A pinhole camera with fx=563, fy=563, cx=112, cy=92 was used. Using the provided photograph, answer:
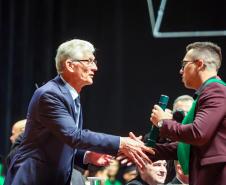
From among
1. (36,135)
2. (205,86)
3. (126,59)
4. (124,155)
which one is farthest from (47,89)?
(126,59)

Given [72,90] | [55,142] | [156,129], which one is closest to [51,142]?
[55,142]

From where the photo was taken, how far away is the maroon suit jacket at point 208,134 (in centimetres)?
239

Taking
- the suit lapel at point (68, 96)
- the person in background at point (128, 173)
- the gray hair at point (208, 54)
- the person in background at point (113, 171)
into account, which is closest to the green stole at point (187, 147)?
the gray hair at point (208, 54)

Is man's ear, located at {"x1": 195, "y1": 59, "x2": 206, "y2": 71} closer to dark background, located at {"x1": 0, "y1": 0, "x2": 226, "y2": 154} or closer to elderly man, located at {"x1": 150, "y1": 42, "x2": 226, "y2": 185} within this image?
elderly man, located at {"x1": 150, "y1": 42, "x2": 226, "y2": 185}

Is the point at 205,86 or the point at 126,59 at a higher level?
the point at 205,86

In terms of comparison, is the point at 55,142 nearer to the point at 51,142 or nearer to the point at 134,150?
the point at 51,142

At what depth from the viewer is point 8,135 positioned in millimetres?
5910

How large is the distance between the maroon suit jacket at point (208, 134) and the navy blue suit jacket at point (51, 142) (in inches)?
13.0

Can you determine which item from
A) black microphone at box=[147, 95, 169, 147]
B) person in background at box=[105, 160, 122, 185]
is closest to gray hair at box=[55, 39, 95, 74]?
black microphone at box=[147, 95, 169, 147]

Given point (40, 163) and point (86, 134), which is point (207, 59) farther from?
point (40, 163)

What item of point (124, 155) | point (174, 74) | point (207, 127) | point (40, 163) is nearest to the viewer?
point (207, 127)

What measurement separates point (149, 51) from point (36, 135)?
127 inches

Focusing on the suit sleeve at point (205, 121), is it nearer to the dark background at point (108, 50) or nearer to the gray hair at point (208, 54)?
the gray hair at point (208, 54)

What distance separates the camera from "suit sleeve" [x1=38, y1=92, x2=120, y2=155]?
2.50 m
